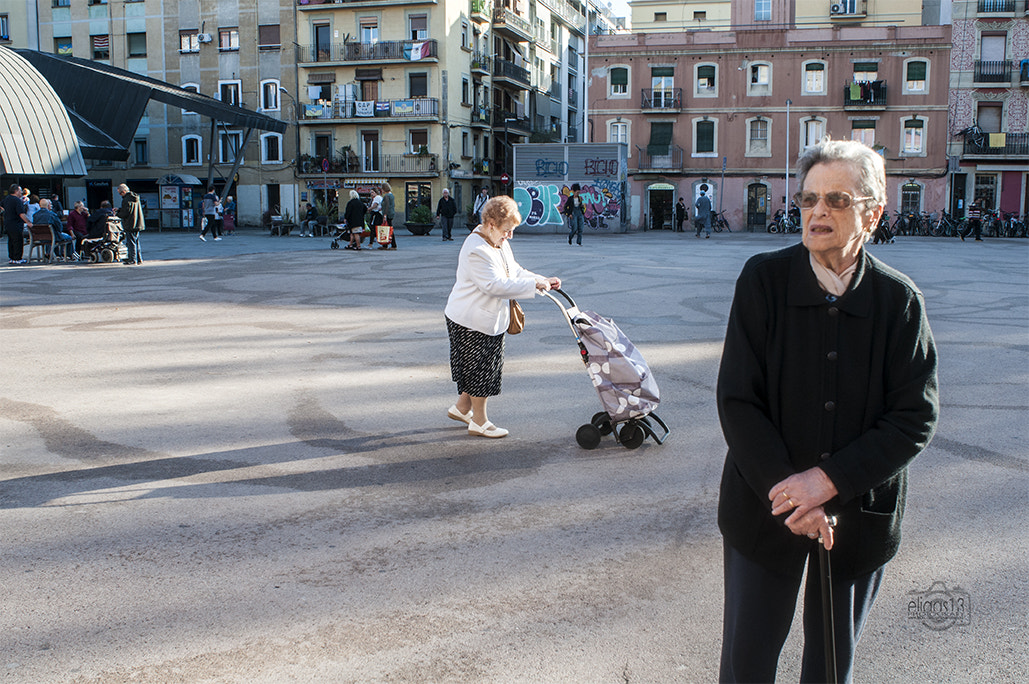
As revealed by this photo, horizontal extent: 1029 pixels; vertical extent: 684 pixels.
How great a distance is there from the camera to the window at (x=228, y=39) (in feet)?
178

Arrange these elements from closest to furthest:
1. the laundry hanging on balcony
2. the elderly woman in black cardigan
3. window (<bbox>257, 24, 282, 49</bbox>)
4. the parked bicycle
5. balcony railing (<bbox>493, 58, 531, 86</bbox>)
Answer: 1. the elderly woman in black cardigan
2. the parked bicycle
3. the laundry hanging on balcony
4. window (<bbox>257, 24, 282, 49</bbox>)
5. balcony railing (<bbox>493, 58, 531, 86</bbox>)

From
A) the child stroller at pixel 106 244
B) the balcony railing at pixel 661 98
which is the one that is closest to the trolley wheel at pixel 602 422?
the child stroller at pixel 106 244

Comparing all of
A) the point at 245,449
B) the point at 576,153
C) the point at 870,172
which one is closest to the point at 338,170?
the point at 576,153

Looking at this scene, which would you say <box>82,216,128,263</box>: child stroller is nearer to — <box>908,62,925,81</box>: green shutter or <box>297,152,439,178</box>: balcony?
<box>297,152,439,178</box>: balcony

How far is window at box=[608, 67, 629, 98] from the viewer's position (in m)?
53.5

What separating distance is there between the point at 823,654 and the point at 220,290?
14437mm

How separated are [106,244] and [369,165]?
3321cm

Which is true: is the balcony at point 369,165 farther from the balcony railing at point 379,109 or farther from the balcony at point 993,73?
the balcony at point 993,73

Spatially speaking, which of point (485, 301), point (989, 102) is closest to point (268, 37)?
point (989, 102)

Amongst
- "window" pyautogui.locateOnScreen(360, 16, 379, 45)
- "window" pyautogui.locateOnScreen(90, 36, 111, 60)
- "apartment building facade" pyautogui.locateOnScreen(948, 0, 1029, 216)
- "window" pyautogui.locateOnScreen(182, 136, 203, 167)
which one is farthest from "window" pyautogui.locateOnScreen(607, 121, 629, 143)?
"window" pyautogui.locateOnScreen(90, 36, 111, 60)

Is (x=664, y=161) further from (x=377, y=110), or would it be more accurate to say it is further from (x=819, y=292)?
(x=819, y=292)

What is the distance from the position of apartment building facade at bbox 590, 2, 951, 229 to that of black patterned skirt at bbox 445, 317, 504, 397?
1788 inches

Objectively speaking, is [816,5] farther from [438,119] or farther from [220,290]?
[220,290]

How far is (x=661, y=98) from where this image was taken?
174 feet
